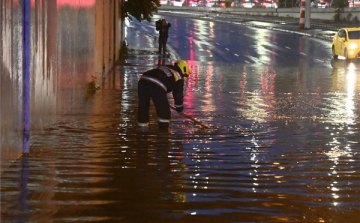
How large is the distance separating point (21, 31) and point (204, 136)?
12.7 ft

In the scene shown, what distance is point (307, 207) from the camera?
8.25 metres

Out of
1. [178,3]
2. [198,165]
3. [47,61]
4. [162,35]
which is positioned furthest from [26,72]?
[178,3]

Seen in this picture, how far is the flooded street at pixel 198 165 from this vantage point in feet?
26.3

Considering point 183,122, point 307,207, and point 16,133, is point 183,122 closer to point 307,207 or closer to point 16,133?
point 16,133

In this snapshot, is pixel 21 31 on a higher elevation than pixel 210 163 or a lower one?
higher

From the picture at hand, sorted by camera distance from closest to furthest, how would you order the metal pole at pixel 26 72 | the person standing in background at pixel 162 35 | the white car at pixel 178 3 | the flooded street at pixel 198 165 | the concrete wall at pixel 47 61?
the flooded street at pixel 198 165, the concrete wall at pixel 47 61, the metal pole at pixel 26 72, the person standing in background at pixel 162 35, the white car at pixel 178 3

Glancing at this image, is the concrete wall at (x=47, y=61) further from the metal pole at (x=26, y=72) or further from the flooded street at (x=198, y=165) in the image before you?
the flooded street at (x=198, y=165)

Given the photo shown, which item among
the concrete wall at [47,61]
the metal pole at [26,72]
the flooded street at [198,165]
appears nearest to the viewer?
the flooded street at [198,165]

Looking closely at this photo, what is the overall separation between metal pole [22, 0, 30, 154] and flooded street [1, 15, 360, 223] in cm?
32

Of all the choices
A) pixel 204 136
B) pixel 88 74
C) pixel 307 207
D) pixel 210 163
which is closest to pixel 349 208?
pixel 307 207

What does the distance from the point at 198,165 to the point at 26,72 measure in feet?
8.20

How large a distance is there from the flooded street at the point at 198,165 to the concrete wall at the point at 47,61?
37cm

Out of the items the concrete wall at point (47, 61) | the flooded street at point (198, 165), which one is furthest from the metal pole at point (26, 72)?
the flooded street at point (198, 165)

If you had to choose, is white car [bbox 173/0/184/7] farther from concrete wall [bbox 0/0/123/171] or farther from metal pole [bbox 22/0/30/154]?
metal pole [bbox 22/0/30/154]
